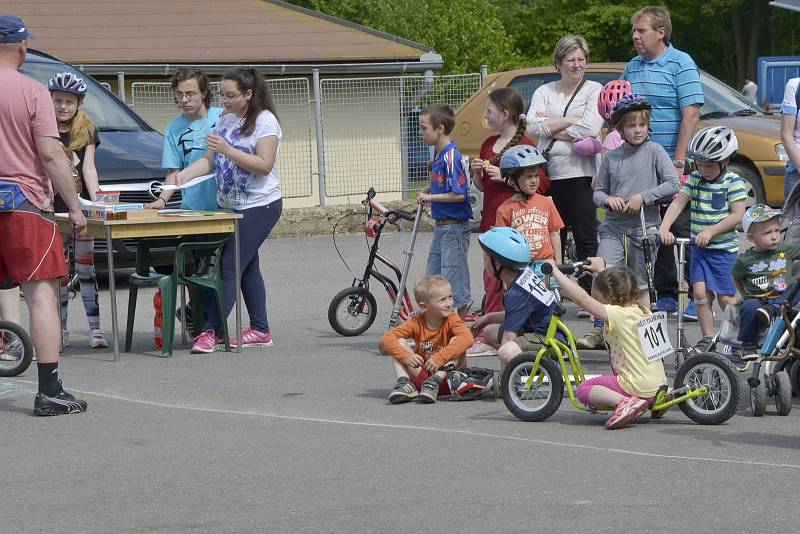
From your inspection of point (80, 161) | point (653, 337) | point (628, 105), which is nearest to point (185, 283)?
point (80, 161)

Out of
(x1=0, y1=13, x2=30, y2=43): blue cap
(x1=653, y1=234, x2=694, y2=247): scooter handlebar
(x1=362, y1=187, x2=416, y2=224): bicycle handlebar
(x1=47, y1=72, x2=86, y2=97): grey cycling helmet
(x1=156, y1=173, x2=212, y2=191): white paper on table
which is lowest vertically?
(x1=653, y1=234, x2=694, y2=247): scooter handlebar

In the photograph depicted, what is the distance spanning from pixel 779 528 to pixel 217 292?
18.7 feet

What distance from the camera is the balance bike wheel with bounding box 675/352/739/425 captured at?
24.7ft

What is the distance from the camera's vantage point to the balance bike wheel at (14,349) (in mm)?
9539

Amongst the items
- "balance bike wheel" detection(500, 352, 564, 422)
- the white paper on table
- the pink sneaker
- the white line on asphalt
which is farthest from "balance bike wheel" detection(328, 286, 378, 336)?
"balance bike wheel" detection(500, 352, 564, 422)

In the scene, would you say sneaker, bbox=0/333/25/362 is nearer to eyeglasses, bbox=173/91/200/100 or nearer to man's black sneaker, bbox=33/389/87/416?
man's black sneaker, bbox=33/389/87/416

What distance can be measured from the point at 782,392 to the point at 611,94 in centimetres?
290

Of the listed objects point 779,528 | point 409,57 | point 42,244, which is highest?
point 409,57

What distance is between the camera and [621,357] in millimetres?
7738

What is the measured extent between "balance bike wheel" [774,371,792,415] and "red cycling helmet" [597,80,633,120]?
268 centimetres

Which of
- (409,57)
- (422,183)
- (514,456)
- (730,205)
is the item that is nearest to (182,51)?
(409,57)

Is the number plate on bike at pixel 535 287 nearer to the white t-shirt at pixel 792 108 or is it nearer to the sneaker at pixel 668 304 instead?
the white t-shirt at pixel 792 108

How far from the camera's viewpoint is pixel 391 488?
643 cm

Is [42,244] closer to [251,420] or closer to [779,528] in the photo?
[251,420]
